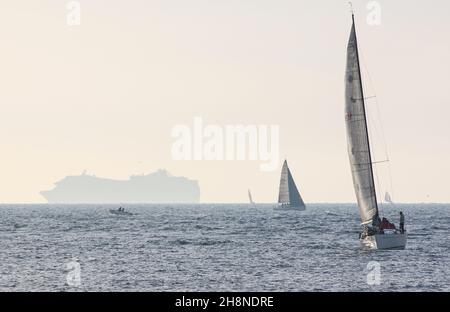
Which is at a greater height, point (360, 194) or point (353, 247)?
point (360, 194)

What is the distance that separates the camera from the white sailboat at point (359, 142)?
59625mm

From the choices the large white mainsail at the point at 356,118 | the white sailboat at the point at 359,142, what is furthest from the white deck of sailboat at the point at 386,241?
the large white mainsail at the point at 356,118

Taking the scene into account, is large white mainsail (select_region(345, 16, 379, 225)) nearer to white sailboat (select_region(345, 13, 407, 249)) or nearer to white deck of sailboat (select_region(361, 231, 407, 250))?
white sailboat (select_region(345, 13, 407, 249))

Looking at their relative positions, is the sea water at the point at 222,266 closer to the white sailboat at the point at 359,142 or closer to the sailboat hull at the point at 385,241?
the sailboat hull at the point at 385,241

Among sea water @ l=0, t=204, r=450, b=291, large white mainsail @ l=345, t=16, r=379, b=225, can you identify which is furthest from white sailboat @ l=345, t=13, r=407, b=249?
sea water @ l=0, t=204, r=450, b=291

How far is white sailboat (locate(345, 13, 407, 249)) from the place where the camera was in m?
59.6

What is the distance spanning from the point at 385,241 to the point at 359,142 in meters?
7.66

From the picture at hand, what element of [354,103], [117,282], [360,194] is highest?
[354,103]

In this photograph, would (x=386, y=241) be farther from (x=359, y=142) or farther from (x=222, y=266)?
(x=222, y=266)

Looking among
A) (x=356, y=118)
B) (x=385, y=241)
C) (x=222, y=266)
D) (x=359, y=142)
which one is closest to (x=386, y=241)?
(x=385, y=241)
